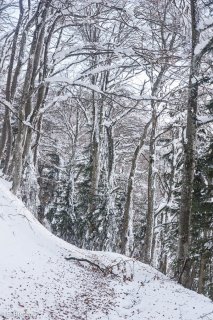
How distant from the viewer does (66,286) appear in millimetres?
9539

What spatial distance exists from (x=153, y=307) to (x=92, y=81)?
13.8 meters

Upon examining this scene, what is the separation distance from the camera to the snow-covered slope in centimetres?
766

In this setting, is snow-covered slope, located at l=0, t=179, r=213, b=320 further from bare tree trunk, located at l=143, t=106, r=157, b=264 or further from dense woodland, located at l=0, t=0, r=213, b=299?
bare tree trunk, located at l=143, t=106, r=157, b=264

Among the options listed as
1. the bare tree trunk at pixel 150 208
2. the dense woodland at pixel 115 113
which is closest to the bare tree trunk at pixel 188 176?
the dense woodland at pixel 115 113

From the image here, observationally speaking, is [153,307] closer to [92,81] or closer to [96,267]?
[96,267]

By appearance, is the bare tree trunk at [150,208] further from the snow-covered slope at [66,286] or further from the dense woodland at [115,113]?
the snow-covered slope at [66,286]

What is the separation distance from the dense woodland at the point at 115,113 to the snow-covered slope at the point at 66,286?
1.39 m

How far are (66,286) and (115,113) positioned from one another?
50.4ft

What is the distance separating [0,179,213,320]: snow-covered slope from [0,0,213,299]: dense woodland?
1.39 metres

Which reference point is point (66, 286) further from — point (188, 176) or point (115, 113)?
point (115, 113)

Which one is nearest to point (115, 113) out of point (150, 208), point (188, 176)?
point (150, 208)

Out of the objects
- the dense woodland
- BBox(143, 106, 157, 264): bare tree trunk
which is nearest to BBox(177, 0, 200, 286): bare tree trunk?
the dense woodland

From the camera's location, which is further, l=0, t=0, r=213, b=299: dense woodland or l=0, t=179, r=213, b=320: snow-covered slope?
l=0, t=0, r=213, b=299: dense woodland

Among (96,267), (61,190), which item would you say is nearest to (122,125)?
(61,190)
